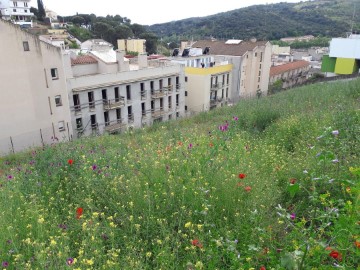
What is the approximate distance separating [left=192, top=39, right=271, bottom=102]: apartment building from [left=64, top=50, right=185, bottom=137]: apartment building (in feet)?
29.1

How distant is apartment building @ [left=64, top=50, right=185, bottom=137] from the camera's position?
21609 mm

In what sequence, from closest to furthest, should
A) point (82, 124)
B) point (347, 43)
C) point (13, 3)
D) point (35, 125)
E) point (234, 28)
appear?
1. point (35, 125)
2. point (82, 124)
3. point (347, 43)
4. point (13, 3)
5. point (234, 28)

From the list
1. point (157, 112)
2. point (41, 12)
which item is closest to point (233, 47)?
point (157, 112)

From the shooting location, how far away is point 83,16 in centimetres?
9262

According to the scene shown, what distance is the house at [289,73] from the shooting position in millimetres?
44812

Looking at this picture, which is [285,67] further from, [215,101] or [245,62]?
[215,101]

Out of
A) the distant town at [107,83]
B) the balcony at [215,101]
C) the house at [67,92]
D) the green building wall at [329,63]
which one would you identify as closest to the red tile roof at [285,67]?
the distant town at [107,83]

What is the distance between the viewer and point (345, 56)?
31797mm

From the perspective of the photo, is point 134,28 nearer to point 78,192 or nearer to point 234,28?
point 234,28

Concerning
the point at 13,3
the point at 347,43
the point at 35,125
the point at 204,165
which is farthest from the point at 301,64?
the point at 13,3

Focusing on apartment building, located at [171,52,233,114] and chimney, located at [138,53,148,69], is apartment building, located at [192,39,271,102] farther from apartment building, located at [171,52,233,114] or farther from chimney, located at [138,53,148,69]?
chimney, located at [138,53,148,69]

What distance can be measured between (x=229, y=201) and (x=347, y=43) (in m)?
33.7

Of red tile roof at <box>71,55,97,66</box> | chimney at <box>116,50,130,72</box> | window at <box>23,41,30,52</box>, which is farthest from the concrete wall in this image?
window at <box>23,41,30,52</box>

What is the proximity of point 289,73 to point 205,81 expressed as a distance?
2385cm
